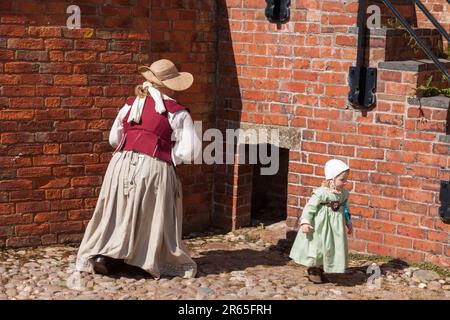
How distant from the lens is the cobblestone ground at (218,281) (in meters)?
6.09

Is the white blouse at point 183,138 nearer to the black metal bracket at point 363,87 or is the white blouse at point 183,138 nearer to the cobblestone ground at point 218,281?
the cobblestone ground at point 218,281

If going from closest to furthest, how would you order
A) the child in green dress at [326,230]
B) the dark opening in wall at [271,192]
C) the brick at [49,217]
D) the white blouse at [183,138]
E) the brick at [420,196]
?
the white blouse at [183,138], the child in green dress at [326,230], the brick at [420,196], the brick at [49,217], the dark opening in wall at [271,192]

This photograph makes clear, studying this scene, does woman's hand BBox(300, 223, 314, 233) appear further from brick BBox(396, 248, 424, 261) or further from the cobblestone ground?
brick BBox(396, 248, 424, 261)

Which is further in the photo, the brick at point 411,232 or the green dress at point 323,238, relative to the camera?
the brick at point 411,232

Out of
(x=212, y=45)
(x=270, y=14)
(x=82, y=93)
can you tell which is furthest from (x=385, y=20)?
(x=82, y=93)

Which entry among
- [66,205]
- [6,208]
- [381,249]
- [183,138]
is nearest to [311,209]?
[381,249]

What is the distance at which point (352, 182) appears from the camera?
716 cm

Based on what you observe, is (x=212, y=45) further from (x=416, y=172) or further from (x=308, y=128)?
(x=416, y=172)

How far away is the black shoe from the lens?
636cm

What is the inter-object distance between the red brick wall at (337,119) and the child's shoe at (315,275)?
32.2 inches

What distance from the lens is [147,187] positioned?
631 centimetres

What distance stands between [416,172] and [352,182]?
0.58 meters

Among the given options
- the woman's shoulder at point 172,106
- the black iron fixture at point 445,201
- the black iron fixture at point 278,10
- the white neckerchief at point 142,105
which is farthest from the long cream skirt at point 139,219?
the black iron fixture at point 445,201

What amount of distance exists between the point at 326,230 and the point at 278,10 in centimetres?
213
